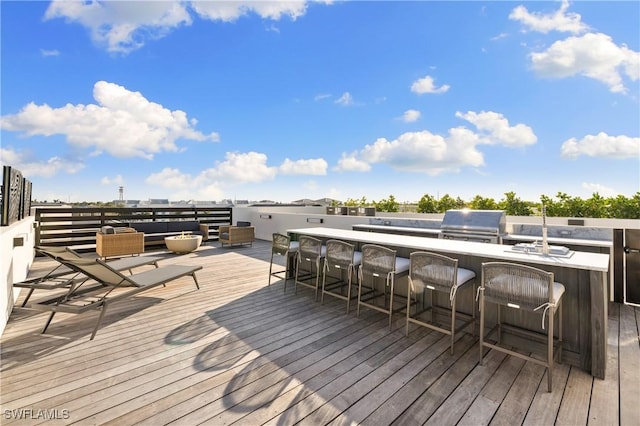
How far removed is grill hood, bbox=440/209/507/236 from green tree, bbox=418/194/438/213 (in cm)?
758

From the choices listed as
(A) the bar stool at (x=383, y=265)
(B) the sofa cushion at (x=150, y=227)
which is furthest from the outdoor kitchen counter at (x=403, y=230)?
(B) the sofa cushion at (x=150, y=227)

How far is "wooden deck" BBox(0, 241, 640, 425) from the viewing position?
1738 mm

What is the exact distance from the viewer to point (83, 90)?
26.4 ft

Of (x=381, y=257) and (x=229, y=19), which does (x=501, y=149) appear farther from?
(x=381, y=257)

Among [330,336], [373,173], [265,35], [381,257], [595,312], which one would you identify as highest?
[265,35]

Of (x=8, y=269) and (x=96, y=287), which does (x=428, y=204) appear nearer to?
(x=96, y=287)

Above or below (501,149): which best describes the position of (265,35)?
above

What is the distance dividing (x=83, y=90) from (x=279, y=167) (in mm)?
10286

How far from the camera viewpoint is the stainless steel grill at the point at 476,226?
4.25 m

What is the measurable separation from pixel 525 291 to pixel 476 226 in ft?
8.22

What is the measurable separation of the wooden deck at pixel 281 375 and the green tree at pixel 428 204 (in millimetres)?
8722

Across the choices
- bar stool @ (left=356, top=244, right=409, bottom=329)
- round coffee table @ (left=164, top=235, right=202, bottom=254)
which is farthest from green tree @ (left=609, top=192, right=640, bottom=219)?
round coffee table @ (left=164, top=235, right=202, bottom=254)

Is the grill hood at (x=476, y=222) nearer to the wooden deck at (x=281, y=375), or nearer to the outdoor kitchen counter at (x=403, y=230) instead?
the outdoor kitchen counter at (x=403, y=230)

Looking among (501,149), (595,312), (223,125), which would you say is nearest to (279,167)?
(223,125)
